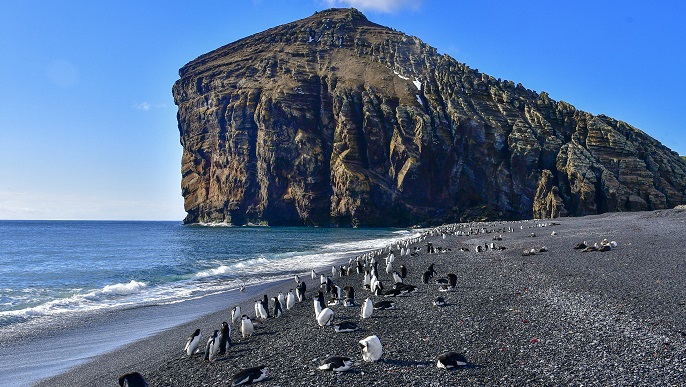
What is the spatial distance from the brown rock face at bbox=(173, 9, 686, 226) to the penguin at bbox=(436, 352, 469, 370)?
8438cm

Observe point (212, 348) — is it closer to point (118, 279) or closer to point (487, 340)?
point (487, 340)

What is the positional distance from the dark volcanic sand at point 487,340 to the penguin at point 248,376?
0.84 feet

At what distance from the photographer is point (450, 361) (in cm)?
894

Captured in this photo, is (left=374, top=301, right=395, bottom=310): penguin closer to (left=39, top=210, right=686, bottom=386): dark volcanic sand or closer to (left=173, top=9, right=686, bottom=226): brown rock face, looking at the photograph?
(left=39, top=210, right=686, bottom=386): dark volcanic sand

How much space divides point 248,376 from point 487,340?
520 cm

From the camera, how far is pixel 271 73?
426ft

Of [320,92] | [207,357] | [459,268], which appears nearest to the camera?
[207,357]

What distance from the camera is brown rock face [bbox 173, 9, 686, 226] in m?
91.3

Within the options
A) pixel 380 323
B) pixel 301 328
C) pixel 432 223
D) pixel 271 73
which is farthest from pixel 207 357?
pixel 271 73

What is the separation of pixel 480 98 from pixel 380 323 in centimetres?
10456

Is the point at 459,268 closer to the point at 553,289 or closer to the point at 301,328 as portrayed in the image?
the point at 553,289

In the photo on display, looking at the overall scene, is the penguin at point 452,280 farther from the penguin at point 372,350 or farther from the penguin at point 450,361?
the penguin at point 450,361

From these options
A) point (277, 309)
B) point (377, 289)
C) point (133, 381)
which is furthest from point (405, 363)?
point (377, 289)

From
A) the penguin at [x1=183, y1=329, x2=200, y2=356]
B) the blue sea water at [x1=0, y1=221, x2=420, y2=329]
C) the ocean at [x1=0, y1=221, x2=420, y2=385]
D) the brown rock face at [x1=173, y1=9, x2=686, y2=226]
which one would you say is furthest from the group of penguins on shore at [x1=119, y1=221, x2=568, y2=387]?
the brown rock face at [x1=173, y1=9, x2=686, y2=226]
